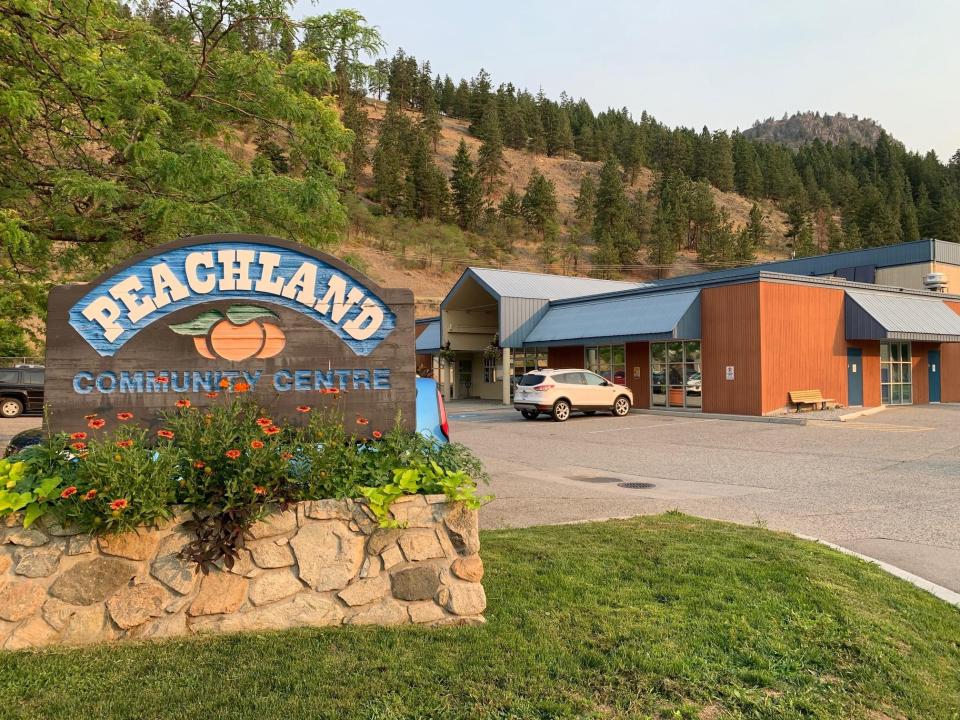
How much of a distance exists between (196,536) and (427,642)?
1533mm

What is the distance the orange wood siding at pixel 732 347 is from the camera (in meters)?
21.9

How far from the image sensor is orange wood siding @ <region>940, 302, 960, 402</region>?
28844mm

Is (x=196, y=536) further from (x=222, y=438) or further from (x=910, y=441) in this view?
(x=910, y=441)

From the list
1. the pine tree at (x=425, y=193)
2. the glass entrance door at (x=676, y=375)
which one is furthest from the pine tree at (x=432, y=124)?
the glass entrance door at (x=676, y=375)

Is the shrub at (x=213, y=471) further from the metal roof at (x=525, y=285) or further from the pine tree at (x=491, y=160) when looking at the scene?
the pine tree at (x=491, y=160)

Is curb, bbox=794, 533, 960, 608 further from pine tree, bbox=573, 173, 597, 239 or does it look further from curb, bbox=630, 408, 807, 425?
pine tree, bbox=573, 173, 597, 239

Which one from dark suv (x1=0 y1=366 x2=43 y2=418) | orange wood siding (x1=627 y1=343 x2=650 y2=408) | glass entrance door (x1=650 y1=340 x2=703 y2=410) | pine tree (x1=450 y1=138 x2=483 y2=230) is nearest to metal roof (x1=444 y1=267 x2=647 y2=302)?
orange wood siding (x1=627 y1=343 x2=650 y2=408)

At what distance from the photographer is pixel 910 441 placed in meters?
15.6

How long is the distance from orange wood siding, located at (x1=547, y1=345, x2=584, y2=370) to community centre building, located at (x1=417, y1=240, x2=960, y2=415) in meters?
0.06

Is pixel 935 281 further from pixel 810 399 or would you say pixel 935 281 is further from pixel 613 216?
pixel 613 216

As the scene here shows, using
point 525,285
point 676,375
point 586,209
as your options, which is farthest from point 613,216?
point 676,375

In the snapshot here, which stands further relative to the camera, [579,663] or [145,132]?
[145,132]

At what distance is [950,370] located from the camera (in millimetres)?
29203

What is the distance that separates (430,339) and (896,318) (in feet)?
72.6
